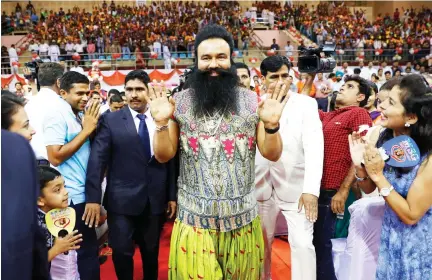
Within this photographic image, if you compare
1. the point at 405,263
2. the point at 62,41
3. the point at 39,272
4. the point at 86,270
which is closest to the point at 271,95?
the point at 405,263

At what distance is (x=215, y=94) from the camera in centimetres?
191

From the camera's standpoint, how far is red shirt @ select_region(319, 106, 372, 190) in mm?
2762

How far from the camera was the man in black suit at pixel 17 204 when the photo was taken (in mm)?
1068

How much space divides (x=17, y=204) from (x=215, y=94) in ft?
3.42

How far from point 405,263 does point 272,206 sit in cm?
97

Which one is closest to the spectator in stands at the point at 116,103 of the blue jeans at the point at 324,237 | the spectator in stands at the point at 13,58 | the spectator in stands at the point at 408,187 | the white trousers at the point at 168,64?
the blue jeans at the point at 324,237

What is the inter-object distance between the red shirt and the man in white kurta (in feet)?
0.90

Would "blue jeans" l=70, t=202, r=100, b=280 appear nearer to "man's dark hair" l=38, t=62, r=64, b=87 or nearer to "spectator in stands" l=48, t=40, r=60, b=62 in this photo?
"man's dark hair" l=38, t=62, r=64, b=87

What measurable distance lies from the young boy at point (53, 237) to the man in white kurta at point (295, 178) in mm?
1167

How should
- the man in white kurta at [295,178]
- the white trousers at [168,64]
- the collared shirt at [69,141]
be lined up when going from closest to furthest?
the man in white kurta at [295,178] → the collared shirt at [69,141] → the white trousers at [168,64]

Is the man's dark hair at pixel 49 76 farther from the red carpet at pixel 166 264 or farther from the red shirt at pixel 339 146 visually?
the red shirt at pixel 339 146

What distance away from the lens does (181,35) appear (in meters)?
15.6

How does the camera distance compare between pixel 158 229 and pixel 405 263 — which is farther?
pixel 158 229

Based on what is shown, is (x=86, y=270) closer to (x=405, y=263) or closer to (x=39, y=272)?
(x=39, y=272)
